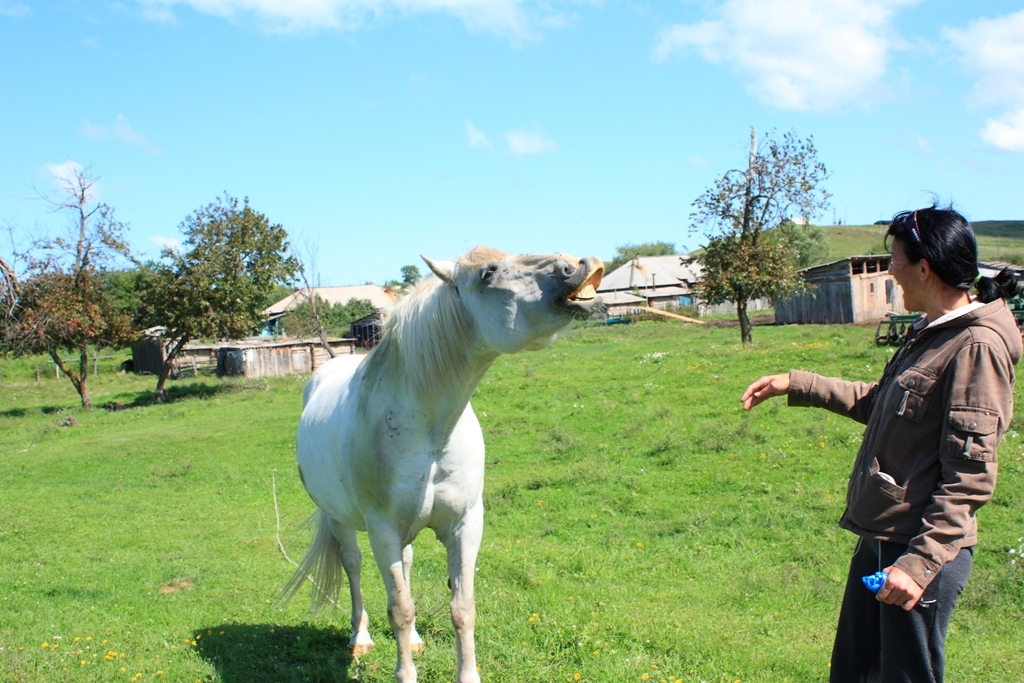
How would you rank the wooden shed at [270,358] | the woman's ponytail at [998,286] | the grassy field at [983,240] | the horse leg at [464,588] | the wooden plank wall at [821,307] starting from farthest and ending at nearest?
the grassy field at [983,240] → the wooden plank wall at [821,307] → the wooden shed at [270,358] → the horse leg at [464,588] → the woman's ponytail at [998,286]

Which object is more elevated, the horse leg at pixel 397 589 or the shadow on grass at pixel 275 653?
the horse leg at pixel 397 589

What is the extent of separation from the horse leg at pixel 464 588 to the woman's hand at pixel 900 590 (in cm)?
196

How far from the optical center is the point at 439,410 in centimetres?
348

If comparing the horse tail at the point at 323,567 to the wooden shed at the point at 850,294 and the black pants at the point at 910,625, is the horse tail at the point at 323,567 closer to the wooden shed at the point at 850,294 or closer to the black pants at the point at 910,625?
the black pants at the point at 910,625

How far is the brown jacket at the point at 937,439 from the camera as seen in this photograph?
212cm

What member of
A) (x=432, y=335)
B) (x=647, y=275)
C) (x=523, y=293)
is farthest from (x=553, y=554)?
(x=647, y=275)

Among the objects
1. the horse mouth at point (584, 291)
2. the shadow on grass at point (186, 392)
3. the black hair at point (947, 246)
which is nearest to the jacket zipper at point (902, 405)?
the black hair at point (947, 246)

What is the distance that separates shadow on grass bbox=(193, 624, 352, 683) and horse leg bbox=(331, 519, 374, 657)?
0.09 m

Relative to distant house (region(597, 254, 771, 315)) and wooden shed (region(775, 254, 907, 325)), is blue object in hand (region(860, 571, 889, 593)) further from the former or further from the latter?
distant house (region(597, 254, 771, 315))

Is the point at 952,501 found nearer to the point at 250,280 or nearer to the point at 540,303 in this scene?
the point at 540,303

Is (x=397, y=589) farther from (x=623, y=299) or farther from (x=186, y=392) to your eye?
(x=623, y=299)

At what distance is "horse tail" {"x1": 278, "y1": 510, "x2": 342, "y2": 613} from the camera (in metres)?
5.10

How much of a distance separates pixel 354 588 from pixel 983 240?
63.4 m

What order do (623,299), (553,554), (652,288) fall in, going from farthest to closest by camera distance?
(652,288) < (623,299) < (553,554)
